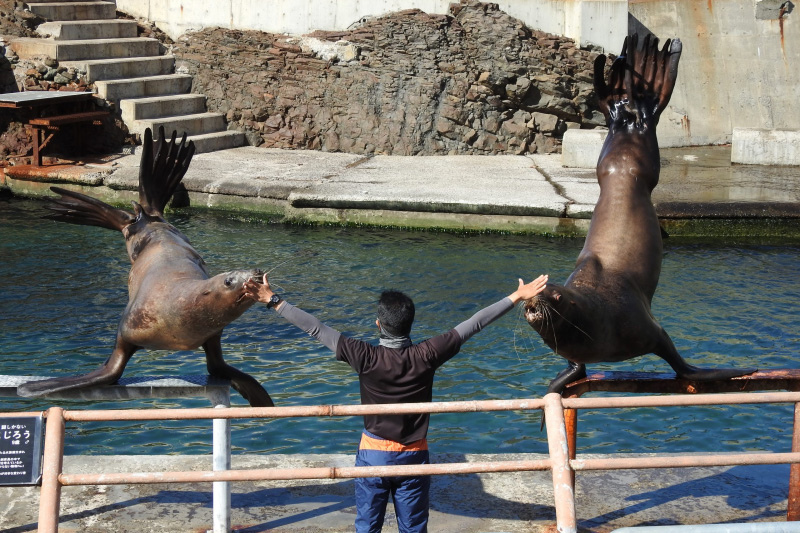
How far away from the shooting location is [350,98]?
46.8 feet

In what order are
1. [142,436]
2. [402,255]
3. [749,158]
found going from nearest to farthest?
[142,436]
[402,255]
[749,158]

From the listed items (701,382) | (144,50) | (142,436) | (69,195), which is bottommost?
(142,436)

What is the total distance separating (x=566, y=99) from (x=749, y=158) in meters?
2.67

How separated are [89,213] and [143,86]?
9068 millimetres

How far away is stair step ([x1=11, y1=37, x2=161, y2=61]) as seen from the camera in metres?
13.9

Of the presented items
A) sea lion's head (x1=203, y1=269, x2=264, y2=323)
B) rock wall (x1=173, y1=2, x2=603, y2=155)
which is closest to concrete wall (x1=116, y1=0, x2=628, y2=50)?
rock wall (x1=173, y1=2, x2=603, y2=155)

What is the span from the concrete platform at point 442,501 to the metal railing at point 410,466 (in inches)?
38.9

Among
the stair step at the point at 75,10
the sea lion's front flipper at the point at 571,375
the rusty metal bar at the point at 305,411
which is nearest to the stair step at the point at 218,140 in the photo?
the stair step at the point at 75,10

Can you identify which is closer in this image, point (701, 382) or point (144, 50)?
point (701, 382)

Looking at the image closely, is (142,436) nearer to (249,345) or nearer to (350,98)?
(249,345)

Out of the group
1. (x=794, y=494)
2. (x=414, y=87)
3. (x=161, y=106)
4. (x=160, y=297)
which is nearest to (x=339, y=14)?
(x=414, y=87)

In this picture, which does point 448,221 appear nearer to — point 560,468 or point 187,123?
point 187,123

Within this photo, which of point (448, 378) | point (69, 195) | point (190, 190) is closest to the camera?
point (69, 195)

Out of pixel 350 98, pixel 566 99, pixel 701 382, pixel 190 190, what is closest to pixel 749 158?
pixel 566 99
